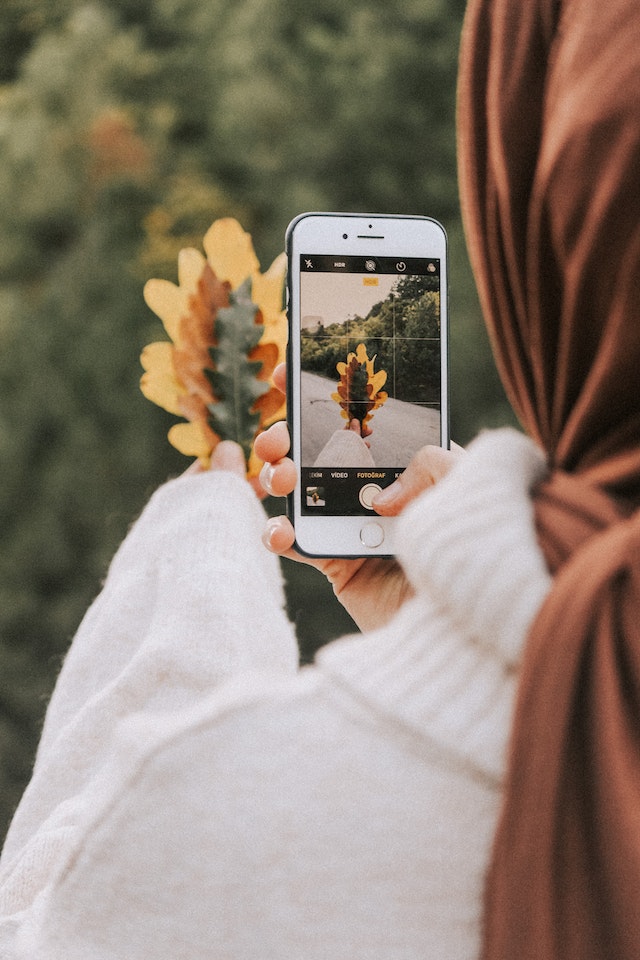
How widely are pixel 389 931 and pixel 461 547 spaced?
0.37 ft

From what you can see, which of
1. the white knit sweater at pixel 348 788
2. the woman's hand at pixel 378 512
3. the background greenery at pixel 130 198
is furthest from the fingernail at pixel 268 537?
the background greenery at pixel 130 198

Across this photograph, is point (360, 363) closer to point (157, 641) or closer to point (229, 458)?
point (229, 458)

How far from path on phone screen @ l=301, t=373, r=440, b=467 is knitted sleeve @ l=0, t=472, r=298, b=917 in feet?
0.16

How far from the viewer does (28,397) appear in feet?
5.25

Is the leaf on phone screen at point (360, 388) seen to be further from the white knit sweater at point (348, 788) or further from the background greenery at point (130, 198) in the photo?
the background greenery at point (130, 198)

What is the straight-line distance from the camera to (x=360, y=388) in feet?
1.69

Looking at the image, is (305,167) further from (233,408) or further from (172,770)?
(172,770)

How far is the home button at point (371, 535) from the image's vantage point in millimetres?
517

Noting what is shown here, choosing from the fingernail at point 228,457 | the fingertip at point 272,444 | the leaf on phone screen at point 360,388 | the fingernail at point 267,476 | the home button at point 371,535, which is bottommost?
the home button at point 371,535

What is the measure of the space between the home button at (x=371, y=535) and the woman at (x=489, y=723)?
236mm

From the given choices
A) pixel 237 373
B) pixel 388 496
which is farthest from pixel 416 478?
pixel 237 373

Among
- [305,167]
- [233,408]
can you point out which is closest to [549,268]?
[233,408]

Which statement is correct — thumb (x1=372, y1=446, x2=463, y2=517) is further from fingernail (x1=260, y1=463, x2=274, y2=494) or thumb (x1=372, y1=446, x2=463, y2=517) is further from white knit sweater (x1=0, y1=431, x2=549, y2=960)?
white knit sweater (x1=0, y1=431, x2=549, y2=960)

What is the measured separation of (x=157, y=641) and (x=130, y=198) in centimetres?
140
